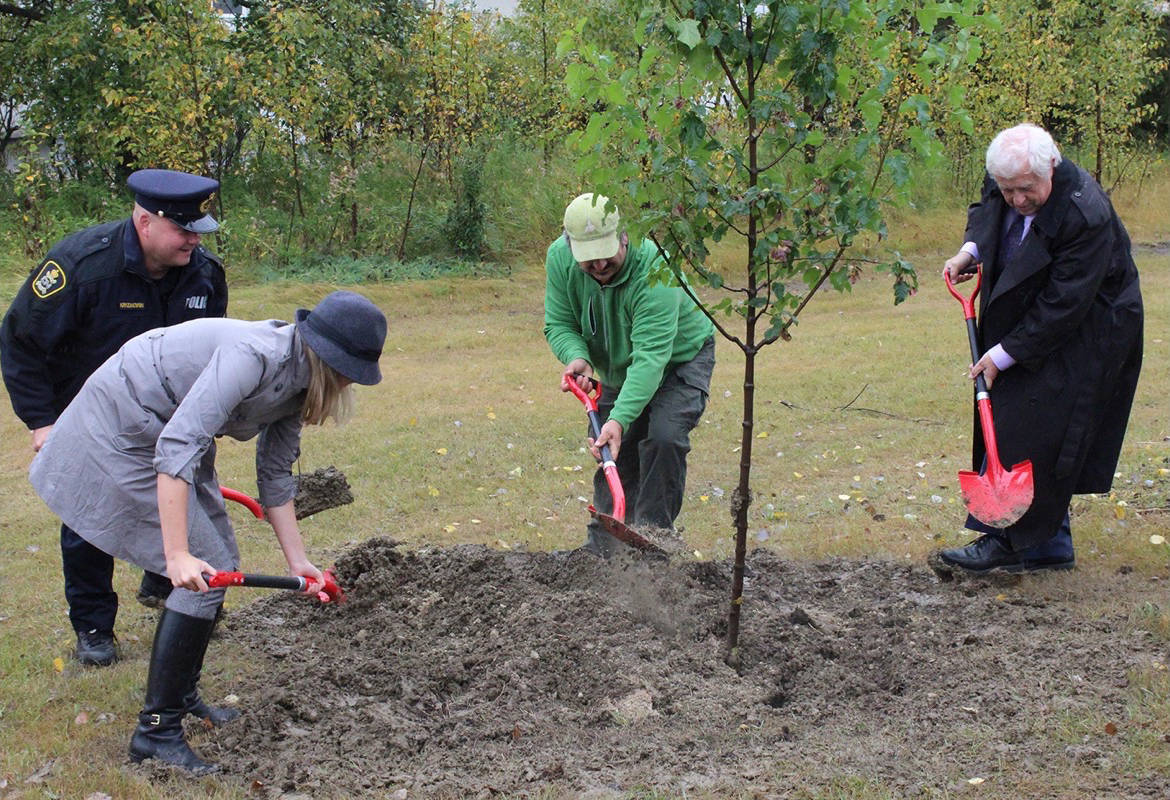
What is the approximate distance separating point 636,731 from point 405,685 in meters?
0.90

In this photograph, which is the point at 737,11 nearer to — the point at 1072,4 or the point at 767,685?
the point at 767,685

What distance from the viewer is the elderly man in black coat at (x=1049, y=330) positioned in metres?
4.60

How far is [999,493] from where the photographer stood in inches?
188

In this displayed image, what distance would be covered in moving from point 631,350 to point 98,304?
2.21 m

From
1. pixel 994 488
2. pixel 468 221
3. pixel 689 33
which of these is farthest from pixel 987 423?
pixel 468 221

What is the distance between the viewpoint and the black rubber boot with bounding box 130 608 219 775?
11.6ft

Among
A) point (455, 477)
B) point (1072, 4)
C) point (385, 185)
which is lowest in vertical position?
point (455, 477)

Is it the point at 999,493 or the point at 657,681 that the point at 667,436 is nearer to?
the point at 657,681

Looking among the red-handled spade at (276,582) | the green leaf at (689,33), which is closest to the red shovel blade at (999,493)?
the green leaf at (689,33)

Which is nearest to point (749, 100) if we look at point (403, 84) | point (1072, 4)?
point (403, 84)

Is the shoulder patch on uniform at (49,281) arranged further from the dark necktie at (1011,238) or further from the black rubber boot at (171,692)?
the dark necktie at (1011,238)

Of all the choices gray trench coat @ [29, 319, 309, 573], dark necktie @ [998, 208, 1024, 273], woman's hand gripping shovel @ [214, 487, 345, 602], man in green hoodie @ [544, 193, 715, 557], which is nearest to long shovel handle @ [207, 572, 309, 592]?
woman's hand gripping shovel @ [214, 487, 345, 602]

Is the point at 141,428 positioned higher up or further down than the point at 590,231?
further down

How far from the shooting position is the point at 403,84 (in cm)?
1589
